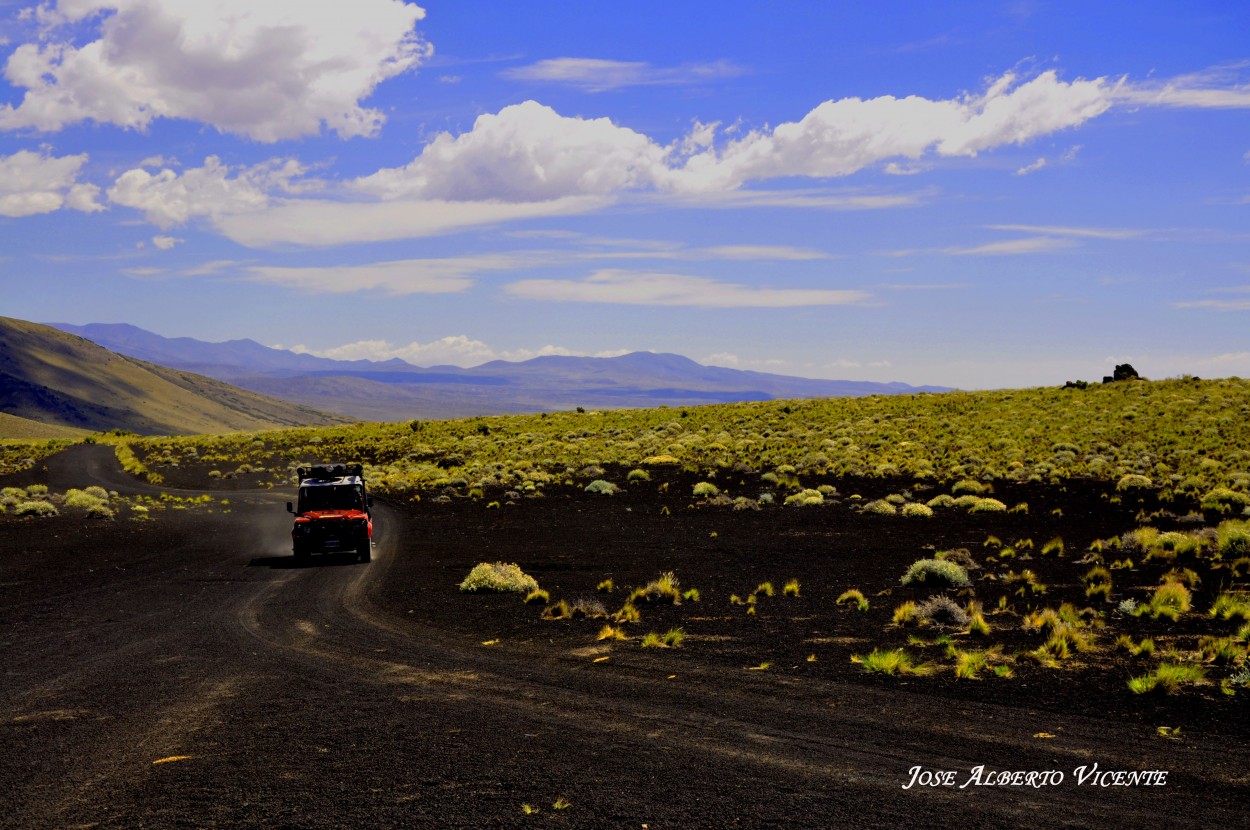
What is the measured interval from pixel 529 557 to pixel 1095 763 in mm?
18176

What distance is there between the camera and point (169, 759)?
26.5 feet

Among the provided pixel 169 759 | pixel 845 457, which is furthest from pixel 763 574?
pixel 845 457

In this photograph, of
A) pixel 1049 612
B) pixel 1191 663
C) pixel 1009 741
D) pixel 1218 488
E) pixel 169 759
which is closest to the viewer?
pixel 169 759

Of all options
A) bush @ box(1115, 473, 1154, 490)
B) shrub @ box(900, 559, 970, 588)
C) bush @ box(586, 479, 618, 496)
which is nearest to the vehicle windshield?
shrub @ box(900, 559, 970, 588)

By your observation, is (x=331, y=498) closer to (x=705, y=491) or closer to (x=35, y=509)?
(x=35, y=509)

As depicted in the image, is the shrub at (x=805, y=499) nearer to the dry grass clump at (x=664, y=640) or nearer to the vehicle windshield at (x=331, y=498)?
the vehicle windshield at (x=331, y=498)

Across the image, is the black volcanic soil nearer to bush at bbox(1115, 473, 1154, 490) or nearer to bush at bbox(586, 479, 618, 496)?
A: bush at bbox(1115, 473, 1154, 490)

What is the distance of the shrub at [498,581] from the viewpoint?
61.6ft

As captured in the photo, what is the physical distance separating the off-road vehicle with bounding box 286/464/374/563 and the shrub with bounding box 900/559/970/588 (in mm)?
14432

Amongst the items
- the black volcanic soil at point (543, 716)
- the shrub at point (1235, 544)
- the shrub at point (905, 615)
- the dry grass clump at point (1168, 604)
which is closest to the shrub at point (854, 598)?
the black volcanic soil at point (543, 716)

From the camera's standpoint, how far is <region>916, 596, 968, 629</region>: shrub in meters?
14.5

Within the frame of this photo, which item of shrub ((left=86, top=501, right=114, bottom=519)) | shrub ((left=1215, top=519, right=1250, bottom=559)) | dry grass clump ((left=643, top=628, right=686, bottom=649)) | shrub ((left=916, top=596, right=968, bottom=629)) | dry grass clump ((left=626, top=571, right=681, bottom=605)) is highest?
shrub ((left=1215, top=519, right=1250, bottom=559))

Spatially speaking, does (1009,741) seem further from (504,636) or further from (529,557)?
(529,557)
